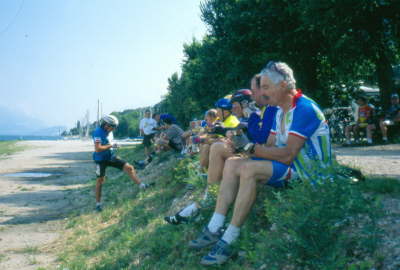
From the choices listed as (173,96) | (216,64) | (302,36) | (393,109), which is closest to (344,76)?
(302,36)

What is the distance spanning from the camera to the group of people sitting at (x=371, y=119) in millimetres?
11430

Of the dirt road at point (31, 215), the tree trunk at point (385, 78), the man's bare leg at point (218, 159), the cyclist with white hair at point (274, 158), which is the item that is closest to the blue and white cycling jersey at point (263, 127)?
the man's bare leg at point (218, 159)

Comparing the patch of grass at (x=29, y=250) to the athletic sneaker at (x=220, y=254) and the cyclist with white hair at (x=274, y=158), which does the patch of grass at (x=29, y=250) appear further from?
the athletic sneaker at (x=220, y=254)

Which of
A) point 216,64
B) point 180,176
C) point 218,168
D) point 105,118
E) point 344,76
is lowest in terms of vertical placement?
point 180,176

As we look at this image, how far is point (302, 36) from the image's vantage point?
54.0 ft

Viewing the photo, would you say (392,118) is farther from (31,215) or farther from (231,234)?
(31,215)

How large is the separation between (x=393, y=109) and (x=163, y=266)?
9.80 metres

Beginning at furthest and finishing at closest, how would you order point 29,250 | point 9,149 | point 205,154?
point 9,149 < point 29,250 < point 205,154

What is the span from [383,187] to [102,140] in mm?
6350

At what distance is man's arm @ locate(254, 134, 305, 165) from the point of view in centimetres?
347

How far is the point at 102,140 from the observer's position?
8914 millimetres

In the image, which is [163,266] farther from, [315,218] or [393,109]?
[393,109]

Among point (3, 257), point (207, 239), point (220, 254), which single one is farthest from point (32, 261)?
point (220, 254)

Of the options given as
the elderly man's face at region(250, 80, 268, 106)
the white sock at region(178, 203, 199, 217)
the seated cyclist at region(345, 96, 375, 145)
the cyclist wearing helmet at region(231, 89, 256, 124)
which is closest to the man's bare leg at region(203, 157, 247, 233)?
the elderly man's face at region(250, 80, 268, 106)
